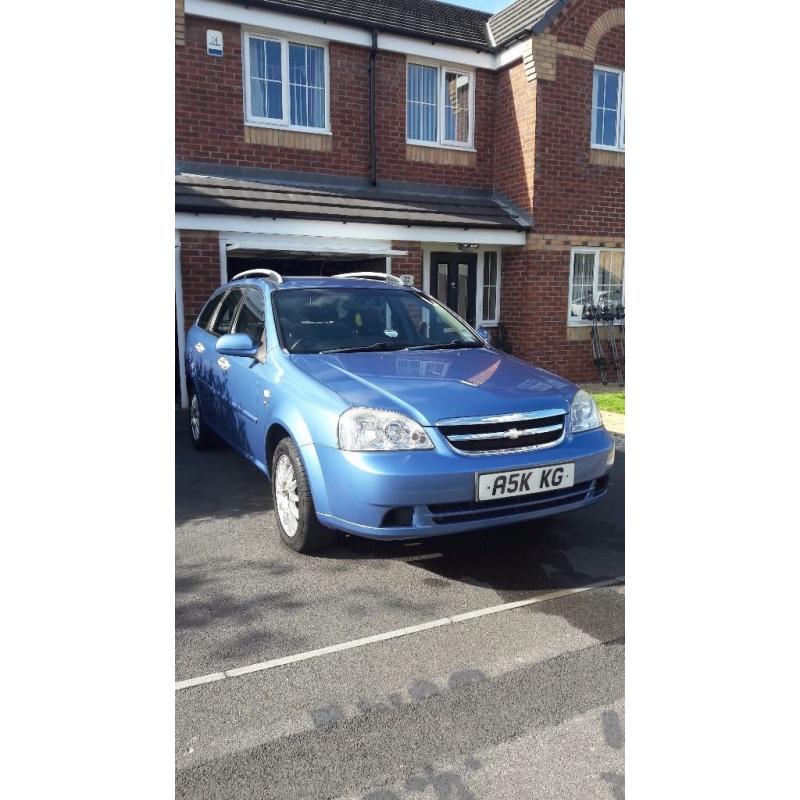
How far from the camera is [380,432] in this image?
3.50 m

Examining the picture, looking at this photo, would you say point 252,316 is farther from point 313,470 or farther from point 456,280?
point 456,280

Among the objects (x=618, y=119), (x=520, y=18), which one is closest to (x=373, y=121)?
(x=520, y=18)

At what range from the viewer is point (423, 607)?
343 cm

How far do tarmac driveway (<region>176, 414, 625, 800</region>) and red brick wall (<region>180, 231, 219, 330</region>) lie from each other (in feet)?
18.1

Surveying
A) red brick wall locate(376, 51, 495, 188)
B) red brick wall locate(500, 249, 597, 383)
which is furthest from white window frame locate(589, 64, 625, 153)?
red brick wall locate(500, 249, 597, 383)

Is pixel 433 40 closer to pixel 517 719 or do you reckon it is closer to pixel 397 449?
pixel 397 449

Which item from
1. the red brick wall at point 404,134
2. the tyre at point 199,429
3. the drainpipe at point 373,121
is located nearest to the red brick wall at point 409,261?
the drainpipe at point 373,121

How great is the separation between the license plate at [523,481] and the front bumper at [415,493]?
3 cm

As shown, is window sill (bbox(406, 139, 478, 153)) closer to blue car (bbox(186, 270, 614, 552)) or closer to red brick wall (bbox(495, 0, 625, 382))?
red brick wall (bbox(495, 0, 625, 382))

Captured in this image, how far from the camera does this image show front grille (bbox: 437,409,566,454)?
11.6 ft

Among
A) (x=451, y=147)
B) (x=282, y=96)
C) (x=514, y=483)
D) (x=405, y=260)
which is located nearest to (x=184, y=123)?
(x=282, y=96)

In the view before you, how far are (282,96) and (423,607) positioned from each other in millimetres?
9384

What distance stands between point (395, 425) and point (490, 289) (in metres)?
9.05

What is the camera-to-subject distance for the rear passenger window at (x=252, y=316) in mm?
5039
